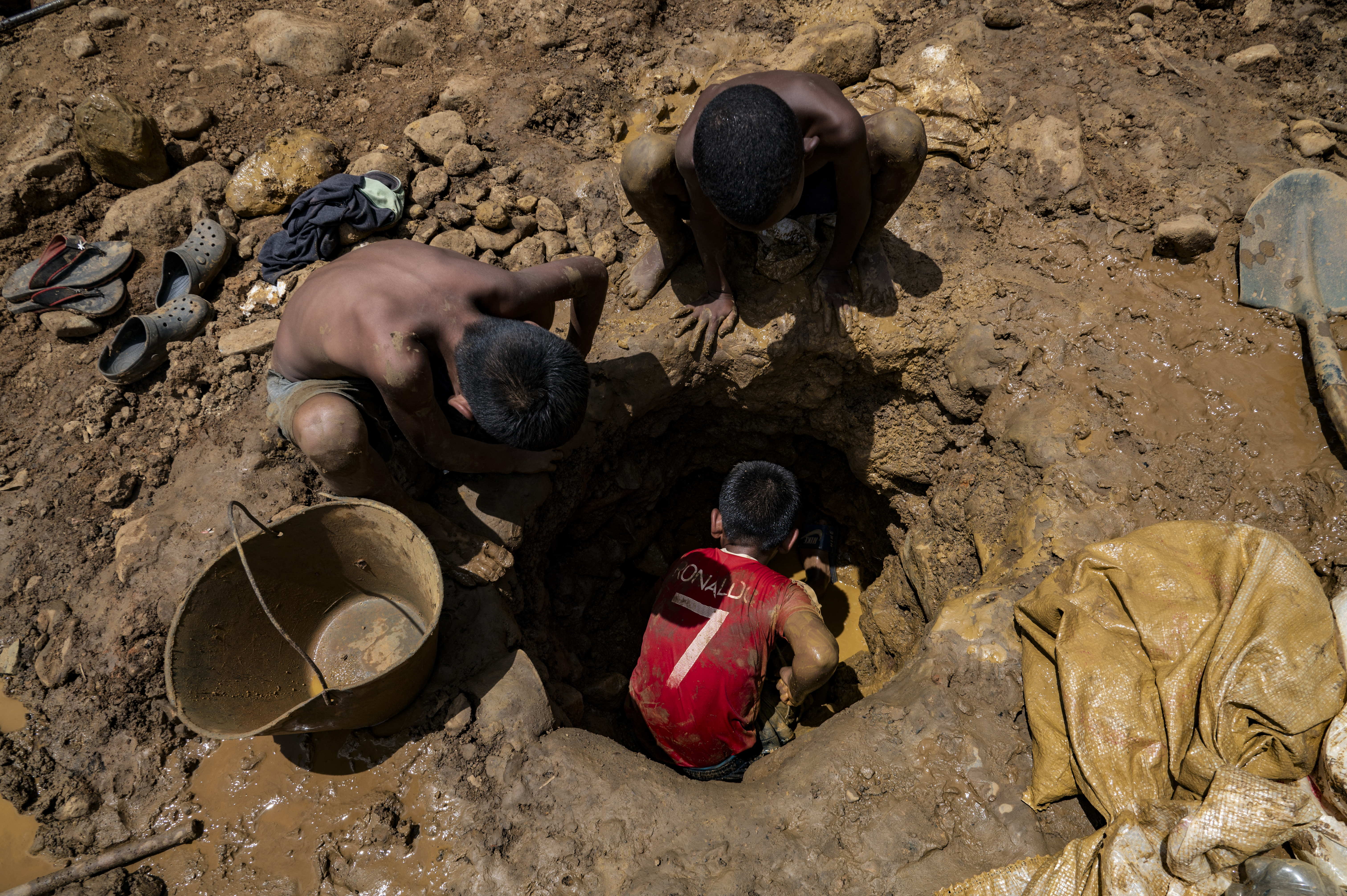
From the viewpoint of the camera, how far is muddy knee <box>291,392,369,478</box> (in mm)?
2340

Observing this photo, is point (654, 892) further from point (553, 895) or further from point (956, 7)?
point (956, 7)

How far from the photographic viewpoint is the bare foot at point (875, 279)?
3.04 metres

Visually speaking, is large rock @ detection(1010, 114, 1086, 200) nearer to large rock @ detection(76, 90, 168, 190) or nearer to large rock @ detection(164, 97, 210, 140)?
large rock @ detection(164, 97, 210, 140)

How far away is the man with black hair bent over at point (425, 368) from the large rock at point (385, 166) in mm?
1011

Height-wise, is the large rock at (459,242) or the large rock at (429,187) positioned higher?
the large rock at (429,187)

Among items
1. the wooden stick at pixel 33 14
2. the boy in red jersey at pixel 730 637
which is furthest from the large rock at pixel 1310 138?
the wooden stick at pixel 33 14

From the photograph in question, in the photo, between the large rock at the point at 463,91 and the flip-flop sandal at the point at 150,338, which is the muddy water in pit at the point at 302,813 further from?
the large rock at the point at 463,91

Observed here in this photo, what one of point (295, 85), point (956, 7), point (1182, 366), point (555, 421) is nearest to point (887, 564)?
point (1182, 366)

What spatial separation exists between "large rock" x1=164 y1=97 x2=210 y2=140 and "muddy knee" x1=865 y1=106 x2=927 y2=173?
3.45 meters

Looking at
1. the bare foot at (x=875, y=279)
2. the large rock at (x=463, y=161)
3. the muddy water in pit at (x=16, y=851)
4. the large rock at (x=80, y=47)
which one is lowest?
the muddy water in pit at (x=16, y=851)

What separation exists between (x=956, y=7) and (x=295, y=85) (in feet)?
11.9

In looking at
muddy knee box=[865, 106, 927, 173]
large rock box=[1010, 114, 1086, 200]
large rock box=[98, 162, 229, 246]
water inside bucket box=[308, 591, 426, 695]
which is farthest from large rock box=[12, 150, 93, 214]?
large rock box=[1010, 114, 1086, 200]

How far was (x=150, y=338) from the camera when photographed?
3010 mm

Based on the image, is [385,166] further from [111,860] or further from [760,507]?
[111,860]
